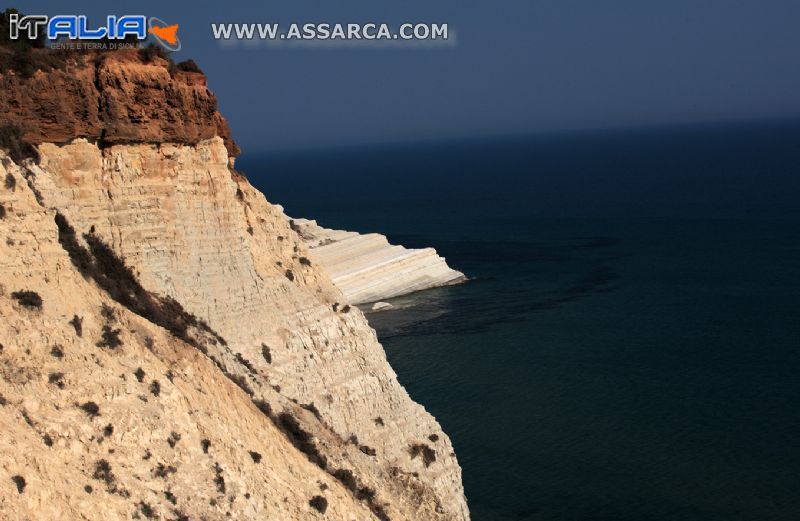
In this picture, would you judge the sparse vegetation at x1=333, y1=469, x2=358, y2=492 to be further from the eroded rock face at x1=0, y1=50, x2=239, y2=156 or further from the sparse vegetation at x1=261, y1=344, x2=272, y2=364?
the eroded rock face at x1=0, y1=50, x2=239, y2=156

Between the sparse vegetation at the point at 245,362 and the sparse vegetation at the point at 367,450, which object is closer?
the sparse vegetation at the point at 245,362

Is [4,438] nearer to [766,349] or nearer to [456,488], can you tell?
[456,488]

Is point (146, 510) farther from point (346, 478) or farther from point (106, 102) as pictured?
point (106, 102)

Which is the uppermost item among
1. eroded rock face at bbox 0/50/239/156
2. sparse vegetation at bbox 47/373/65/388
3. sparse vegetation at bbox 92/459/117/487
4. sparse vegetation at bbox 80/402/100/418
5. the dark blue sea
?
eroded rock face at bbox 0/50/239/156

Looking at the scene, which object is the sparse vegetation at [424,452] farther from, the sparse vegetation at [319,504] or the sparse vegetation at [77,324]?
the sparse vegetation at [77,324]

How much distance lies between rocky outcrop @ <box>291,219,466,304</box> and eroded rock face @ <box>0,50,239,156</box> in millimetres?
47206

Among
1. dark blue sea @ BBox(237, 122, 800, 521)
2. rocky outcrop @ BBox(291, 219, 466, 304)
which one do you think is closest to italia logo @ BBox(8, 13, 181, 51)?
dark blue sea @ BBox(237, 122, 800, 521)

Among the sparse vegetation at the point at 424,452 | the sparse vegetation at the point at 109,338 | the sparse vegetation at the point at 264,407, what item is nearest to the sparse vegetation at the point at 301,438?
the sparse vegetation at the point at 264,407

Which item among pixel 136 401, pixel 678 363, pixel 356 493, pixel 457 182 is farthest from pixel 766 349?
pixel 457 182

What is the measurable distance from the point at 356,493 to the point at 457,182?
581ft

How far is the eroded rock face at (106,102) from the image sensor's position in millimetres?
23062

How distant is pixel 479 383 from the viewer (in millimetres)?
50562

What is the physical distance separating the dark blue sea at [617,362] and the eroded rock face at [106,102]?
1806 cm

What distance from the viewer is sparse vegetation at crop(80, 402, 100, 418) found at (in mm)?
17656
